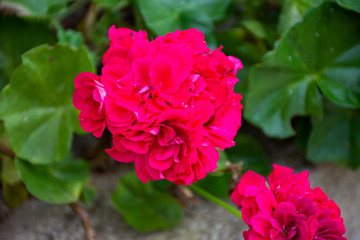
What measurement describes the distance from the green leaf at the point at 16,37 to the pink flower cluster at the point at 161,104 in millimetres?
515

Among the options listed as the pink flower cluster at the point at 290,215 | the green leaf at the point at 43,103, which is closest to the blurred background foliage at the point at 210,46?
the green leaf at the point at 43,103

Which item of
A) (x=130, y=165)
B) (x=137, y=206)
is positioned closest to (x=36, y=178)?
(x=137, y=206)

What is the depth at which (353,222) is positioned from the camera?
0.96 metres

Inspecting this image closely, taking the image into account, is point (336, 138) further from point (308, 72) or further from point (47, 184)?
point (47, 184)

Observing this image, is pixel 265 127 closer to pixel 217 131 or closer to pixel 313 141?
pixel 313 141

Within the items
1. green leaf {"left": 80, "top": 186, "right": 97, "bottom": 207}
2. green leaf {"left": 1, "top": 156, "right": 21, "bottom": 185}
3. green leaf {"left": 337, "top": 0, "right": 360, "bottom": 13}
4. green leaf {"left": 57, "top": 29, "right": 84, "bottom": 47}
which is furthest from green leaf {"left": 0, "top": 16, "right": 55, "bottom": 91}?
green leaf {"left": 337, "top": 0, "right": 360, "bottom": 13}

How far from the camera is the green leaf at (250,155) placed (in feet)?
3.45

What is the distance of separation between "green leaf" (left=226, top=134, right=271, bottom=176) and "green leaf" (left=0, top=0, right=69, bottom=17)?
0.57 m

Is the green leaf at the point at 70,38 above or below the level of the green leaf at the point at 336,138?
above

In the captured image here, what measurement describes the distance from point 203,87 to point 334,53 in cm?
49

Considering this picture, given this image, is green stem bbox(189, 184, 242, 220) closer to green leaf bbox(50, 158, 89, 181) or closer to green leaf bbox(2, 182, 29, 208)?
green leaf bbox(50, 158, 89, 181)

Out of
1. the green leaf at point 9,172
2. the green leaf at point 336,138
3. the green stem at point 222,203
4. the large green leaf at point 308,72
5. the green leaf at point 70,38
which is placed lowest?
the green leaf at point 336,138

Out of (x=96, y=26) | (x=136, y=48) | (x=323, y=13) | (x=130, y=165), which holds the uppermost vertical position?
(x=136, y=48)

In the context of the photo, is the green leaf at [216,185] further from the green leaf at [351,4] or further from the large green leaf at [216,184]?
the green leaf at [351,4]
